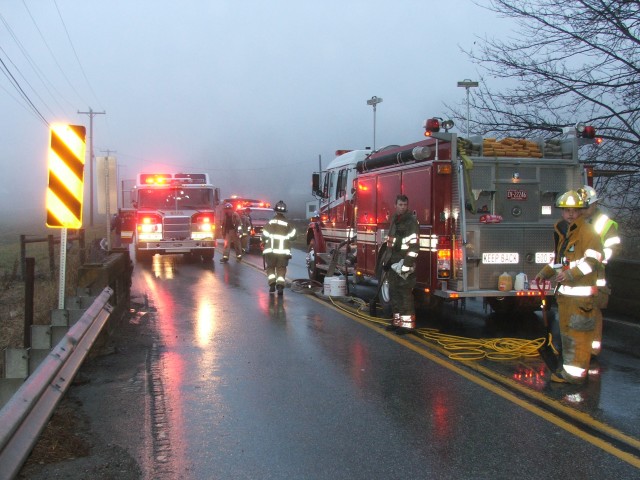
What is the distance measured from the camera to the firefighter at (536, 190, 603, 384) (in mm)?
5996

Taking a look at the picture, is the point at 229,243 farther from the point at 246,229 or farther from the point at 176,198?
the point at 246,229

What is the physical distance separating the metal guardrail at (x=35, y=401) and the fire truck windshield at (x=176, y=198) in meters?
15.0

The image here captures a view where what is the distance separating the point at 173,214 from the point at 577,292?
15.8 meters

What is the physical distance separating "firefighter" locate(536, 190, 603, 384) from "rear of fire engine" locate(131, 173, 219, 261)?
15.3 metres

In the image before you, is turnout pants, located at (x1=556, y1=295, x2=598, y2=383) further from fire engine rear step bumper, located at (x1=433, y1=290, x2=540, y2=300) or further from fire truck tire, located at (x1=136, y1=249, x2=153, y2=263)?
fire truck tire, located at (x1=136, y1=249, x2=153, y2=263)

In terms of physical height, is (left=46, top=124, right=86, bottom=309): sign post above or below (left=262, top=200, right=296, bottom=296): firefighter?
above

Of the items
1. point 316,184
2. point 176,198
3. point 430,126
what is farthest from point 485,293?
point 176,198

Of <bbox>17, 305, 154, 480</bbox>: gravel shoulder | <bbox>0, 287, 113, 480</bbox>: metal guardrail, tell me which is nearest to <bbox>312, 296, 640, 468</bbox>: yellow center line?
<bbox>17, 305, 154, 480</bbox>: gravel shoulder

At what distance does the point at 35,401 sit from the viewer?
373 centimetres

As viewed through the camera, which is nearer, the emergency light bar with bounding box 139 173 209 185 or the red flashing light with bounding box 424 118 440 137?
the red flashing light with bounding box 424 118 440 137

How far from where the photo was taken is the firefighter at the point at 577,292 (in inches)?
236

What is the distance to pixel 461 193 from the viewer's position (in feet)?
28.3

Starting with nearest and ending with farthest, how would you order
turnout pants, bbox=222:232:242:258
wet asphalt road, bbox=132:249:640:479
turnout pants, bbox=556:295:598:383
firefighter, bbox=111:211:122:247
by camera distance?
wet asphalt road, bbox=132:249:640:479 < turnout pants, bbox=556:295:598:383 < turnout pants, bbox=222:232:242:258 < firefighter, bbox=111:211:122:247

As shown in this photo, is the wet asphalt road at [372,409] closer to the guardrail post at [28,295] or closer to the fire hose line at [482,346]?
the fire hose line at [482,346]
